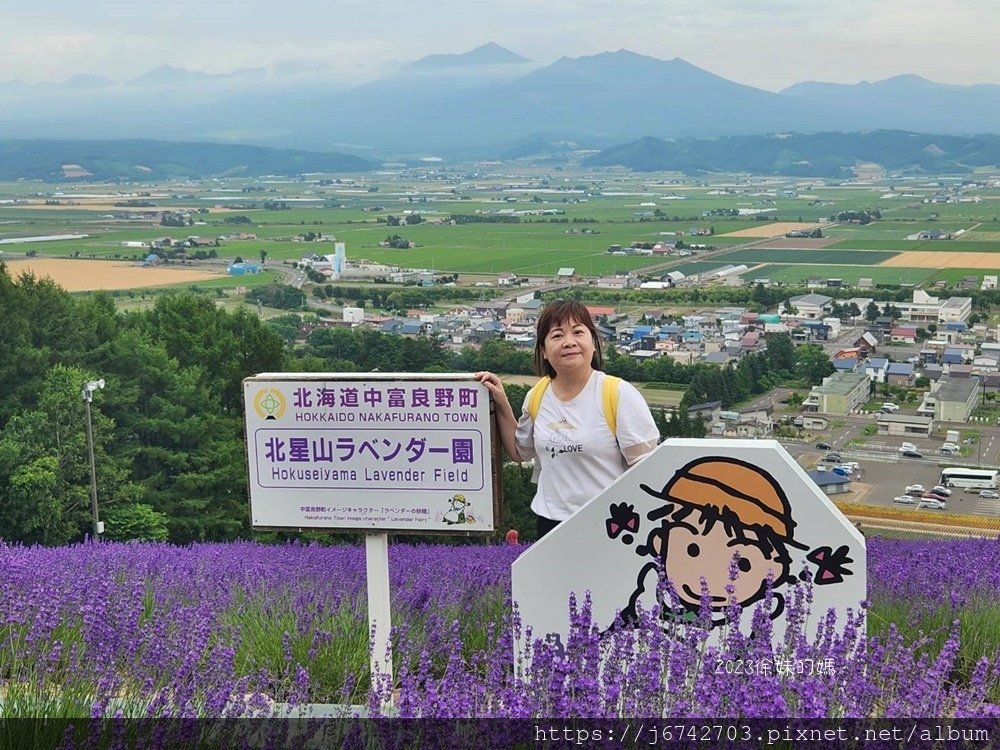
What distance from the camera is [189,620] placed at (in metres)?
2.68

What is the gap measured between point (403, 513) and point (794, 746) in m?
1.34

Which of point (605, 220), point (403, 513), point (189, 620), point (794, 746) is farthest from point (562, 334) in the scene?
point (605, 220)

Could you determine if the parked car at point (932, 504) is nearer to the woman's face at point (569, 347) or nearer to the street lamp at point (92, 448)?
the street lamp at point (92, 448)

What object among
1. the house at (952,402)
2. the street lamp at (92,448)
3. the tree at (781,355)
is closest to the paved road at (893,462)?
the house at (952,402)

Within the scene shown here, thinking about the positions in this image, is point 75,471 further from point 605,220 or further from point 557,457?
point 605,220

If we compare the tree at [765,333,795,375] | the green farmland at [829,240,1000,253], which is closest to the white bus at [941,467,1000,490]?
the tree at [765,333,795,375]

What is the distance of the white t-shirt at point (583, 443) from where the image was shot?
9.17 ft

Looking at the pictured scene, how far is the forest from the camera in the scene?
11.7m

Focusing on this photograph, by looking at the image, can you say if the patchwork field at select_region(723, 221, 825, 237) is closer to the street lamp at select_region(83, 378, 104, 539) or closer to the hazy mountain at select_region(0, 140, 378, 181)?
the street lamp at select_region(83, 378, 104, 539)

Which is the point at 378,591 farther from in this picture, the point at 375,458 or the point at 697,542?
the point at 697,542

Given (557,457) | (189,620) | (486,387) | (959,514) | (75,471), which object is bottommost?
(959,514)

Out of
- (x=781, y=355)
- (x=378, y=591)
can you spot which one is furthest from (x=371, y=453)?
(x=781, y=355)

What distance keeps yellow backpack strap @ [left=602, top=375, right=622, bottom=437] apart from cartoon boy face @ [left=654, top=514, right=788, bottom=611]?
1.01 ft

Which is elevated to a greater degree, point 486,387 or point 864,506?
point 486,387
